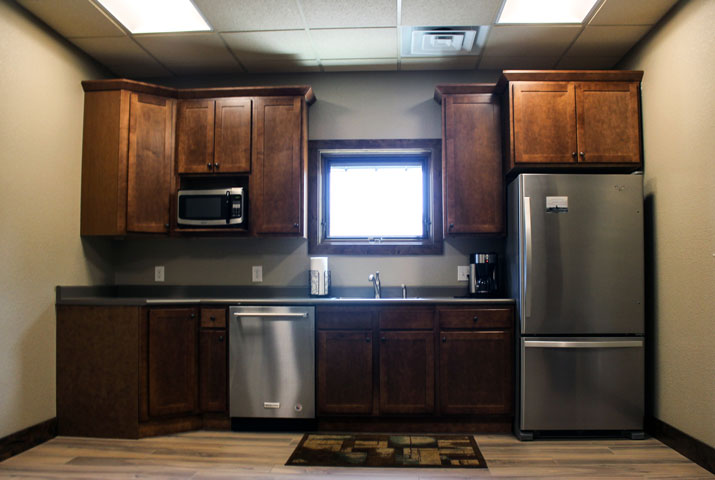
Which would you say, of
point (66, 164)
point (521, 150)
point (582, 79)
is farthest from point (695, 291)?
point (66, 164)

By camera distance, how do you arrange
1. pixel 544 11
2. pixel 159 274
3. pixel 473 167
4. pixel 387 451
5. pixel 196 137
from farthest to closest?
pixel 159 274 → pixel 196 137 → pixel 473 167 → pixel 544 11 → pixel 387 451

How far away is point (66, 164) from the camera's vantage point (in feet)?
9.86

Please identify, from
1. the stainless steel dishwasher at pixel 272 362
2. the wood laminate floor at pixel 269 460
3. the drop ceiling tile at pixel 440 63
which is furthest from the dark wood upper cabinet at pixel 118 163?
the drop ceiling tile at pixel 440 63

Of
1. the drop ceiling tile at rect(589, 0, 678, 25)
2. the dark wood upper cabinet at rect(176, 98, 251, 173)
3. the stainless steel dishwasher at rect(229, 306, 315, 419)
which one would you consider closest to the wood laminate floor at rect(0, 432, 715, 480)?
the stainless steel dishwasher at rect(229, 306, 315, 419)

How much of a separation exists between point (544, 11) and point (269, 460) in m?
3.19

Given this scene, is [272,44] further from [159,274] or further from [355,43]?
[159,274]

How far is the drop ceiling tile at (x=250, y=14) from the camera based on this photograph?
2648 millimetres

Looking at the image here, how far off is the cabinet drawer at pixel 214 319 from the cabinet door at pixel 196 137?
1.05 m

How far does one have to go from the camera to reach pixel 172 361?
114 inches

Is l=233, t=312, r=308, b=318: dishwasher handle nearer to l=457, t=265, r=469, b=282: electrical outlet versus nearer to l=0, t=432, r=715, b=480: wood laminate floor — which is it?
l=0, t=432, r=715, b=480: wood laminate floor

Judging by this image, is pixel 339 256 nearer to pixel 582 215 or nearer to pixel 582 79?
pixel 582 215

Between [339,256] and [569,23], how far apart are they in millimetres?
2241

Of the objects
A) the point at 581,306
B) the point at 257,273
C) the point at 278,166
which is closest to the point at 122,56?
the point at 278,166

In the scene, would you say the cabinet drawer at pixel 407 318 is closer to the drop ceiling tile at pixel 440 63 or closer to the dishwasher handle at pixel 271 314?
the dishwasher handle at pixel 271 314
